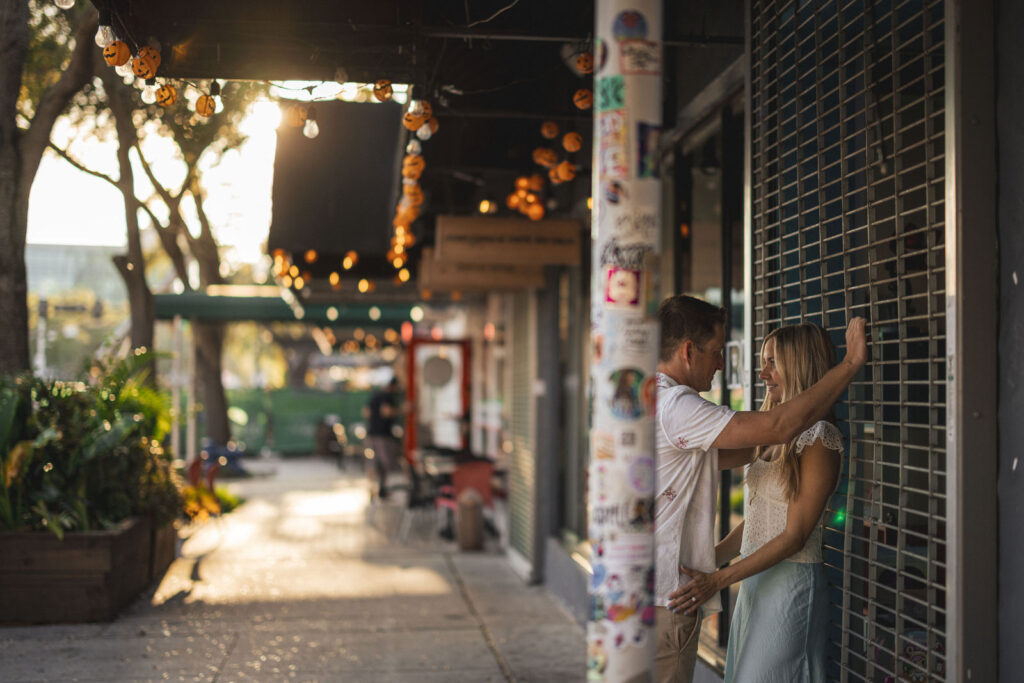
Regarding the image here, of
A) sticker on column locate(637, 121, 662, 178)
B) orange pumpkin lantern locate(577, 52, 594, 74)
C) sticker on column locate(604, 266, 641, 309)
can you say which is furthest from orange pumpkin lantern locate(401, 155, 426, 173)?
sticker on column locate(604, 266, 641, 309)

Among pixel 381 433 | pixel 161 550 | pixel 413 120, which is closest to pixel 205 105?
pixel 413 120

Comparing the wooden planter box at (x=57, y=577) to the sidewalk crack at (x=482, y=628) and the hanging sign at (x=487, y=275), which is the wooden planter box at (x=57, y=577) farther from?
the hanging sign at (x=487, y=275)

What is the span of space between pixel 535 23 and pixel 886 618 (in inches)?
138

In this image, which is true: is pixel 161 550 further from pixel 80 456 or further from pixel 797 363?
pixel 797 363

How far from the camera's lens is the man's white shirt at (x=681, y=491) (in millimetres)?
3104

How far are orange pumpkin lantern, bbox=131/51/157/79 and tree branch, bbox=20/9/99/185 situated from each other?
2.97 m

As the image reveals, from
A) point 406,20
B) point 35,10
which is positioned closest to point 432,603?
point 406,20

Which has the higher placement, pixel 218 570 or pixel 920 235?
pixel 920 235

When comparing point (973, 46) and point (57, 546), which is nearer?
point (973, 46)

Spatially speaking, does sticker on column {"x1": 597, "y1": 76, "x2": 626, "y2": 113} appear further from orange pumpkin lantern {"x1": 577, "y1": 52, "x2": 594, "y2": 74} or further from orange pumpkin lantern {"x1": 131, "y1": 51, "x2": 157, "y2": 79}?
orange pumpkin lantern {"x1": 131, "y1": 51, "x2": 157, "y2": 79}

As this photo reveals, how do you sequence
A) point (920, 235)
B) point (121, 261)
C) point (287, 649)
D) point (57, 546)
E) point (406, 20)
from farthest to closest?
point (121, 261), point (57, 546), point (287, 649), point (406, 20), point (920, 235)

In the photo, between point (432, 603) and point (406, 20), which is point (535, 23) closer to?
point (406, 20)

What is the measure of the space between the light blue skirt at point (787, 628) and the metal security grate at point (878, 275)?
26 centimetres

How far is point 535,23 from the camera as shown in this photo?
5500 mm
